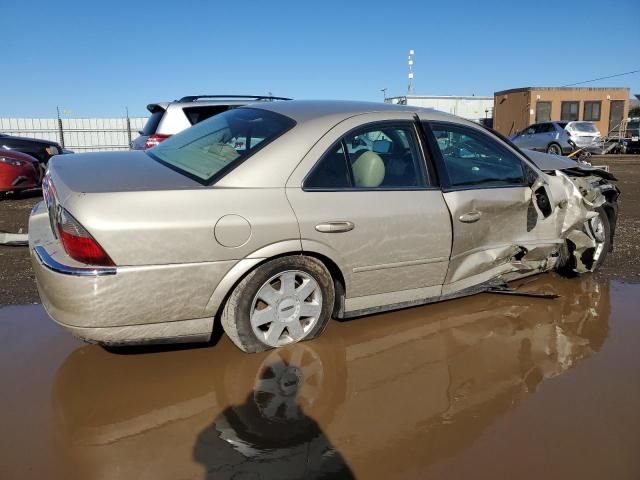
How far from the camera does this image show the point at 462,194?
3574 mm

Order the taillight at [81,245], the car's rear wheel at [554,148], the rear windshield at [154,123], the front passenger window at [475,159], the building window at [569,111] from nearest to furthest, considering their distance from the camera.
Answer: the taillight at [81,245] < the front passenger window at [475,159] < the rear windshield at [154,123] < the car's rear wheel at [554,148] < the building window at [569,111]

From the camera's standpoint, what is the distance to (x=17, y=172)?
874cm

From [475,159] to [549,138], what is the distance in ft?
57.2

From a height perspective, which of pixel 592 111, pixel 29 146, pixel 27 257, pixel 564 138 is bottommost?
pixel 27 257

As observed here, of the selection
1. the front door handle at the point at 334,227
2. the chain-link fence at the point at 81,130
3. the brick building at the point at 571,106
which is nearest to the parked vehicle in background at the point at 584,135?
the brick building at the point at 571,106

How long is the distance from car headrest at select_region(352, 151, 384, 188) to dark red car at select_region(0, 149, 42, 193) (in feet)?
25.1

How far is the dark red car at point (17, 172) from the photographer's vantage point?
28.4ft

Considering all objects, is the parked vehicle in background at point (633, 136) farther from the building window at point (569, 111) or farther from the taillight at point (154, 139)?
the taillight at point (154, 139)

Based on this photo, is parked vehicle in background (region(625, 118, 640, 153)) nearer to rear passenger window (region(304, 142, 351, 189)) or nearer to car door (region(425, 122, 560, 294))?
car door (region(425, 122, 560, 294))

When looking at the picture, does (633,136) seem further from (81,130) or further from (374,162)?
(374,162)

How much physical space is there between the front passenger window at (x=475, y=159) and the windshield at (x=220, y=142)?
1.20 m

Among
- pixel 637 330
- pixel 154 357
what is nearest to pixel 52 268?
pixel 154 357

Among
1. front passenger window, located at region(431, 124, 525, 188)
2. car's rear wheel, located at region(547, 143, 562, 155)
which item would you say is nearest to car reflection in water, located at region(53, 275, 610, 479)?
front passenger window, located at region(431, 124, 525, 188)

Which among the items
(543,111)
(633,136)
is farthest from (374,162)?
(633,136)
